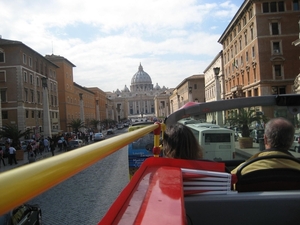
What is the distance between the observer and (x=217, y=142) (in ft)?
14.3

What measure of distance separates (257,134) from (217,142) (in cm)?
53

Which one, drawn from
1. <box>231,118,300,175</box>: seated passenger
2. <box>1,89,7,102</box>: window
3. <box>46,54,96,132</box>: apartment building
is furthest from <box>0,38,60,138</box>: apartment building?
<box>231,118,300,175</box>: seated passenger

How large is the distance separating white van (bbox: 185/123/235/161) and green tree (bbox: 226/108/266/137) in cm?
20

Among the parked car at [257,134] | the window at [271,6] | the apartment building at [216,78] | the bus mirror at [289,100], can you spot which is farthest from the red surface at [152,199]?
the window at [271,6]

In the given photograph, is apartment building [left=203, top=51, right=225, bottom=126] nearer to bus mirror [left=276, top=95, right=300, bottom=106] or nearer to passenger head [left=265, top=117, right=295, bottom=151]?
bus mirror [left=276, top=95, right=300, bottom=106]

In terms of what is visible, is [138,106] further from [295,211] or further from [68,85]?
[295,211]

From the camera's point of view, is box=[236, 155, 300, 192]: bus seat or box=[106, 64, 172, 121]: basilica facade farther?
box=[106, 64, 172, 121]: basilica facade

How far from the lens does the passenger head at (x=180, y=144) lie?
2947mm

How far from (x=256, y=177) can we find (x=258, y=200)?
265 mm

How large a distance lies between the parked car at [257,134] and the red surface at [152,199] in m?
2.09

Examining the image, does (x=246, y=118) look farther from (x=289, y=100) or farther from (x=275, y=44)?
(x=275, y=44)

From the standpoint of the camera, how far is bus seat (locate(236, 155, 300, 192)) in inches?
93.6

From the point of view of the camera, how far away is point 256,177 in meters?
2.38

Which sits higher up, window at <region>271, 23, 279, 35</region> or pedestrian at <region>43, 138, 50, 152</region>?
window at <region>271, 23, 279, 35</region>
